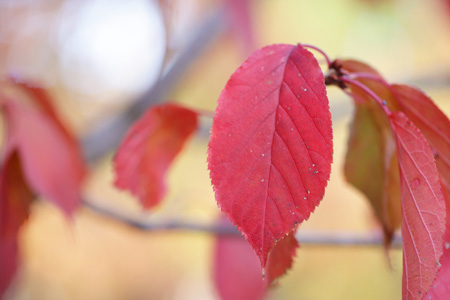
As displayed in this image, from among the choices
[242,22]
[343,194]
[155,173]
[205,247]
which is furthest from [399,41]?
[155,173]

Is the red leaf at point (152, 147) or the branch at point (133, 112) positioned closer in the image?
the red leaf at point (152, 147)

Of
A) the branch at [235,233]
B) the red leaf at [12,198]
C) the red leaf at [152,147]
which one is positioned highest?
the red leaf at [152,147]

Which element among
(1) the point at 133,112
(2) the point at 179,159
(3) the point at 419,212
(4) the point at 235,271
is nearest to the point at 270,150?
(3) the point at 419,212

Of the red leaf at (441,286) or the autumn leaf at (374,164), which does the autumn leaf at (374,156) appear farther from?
the red leaf at (441,286)

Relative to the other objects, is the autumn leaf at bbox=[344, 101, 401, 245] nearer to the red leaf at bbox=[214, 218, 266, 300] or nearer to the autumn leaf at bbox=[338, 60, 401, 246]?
the autumn leaf at bbox=[338, 60, 401, 246]

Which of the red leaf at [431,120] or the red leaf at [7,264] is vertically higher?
the red leaf at [431,120]

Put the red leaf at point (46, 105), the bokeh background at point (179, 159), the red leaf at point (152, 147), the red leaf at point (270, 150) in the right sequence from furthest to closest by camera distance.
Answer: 1. the bokeh background at point (179, 159)
2. the red leaf at point (46, 105)
3. the red leaf at point (152, 147)
4. the red leaf at point (270, 150)

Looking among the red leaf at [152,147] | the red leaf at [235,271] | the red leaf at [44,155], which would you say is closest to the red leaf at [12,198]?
the red leaf at [44,155]
